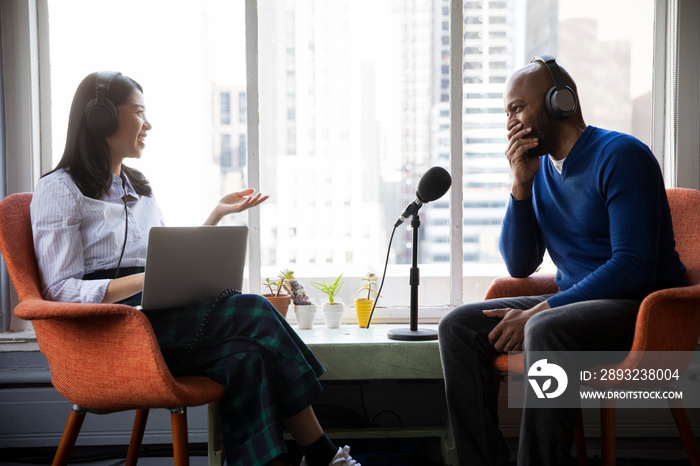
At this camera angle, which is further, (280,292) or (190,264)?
(280,292)

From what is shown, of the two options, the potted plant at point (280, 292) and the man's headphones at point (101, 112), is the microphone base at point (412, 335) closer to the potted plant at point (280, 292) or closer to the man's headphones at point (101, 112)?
the potted plant at point (280, 292)

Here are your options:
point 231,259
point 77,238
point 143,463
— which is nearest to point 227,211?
point 231,259

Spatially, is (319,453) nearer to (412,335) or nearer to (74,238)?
(412,335)

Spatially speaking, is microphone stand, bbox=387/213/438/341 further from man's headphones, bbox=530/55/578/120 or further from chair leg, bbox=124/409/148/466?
chair leg, bbox=124/409/148/466

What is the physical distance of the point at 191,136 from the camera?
234 cm

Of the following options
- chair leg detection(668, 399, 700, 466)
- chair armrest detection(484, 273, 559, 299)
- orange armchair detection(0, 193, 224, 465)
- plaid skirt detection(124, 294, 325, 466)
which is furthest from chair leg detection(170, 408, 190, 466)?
chair leg detection(668, 399, 700, 466)

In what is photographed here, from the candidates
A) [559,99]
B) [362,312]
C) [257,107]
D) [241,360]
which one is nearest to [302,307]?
[362,312]

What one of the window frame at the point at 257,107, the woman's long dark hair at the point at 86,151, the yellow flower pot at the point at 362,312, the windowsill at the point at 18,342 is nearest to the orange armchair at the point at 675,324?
the window frame at the point at 257,107

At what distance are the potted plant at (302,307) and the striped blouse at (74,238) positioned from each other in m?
0.69

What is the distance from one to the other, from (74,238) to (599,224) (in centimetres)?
144

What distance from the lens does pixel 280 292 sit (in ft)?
7.72

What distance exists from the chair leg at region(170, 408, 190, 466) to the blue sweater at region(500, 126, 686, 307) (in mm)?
992

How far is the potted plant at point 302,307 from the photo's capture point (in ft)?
7.19

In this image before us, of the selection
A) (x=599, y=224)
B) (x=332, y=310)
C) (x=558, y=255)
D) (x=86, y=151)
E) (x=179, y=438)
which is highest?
(x=86, y=151)
